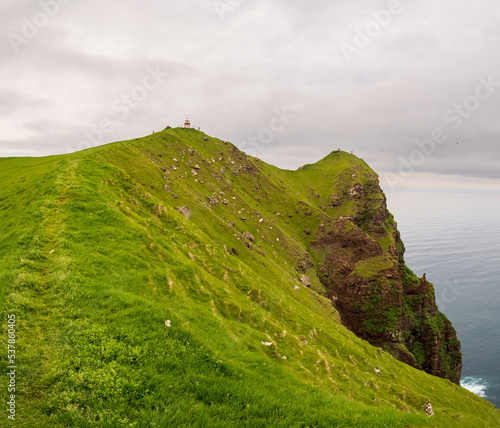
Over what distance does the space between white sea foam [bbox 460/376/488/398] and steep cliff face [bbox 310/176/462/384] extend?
30.0m

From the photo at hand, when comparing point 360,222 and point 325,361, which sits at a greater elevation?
point 360,222

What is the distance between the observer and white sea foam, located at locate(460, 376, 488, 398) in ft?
395

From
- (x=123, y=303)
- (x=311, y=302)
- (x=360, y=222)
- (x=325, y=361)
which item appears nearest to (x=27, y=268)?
(x=123, y=303)

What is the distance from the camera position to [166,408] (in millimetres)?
8109

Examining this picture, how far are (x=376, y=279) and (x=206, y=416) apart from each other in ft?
335

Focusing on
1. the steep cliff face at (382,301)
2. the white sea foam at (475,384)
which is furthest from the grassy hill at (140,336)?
the white sea foam at (475,384)

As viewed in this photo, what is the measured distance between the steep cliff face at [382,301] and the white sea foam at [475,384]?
30.0 meters

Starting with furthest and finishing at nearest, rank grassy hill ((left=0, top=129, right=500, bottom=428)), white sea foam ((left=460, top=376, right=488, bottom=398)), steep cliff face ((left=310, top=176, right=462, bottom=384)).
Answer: white sea foam ((left=460, top=376, right=488, bottom=398)) < steep cliff face ((left=310, top=176, right=462, bottom=384)) < grassy hill ((left=0, top=129, right=500, bottom=428))

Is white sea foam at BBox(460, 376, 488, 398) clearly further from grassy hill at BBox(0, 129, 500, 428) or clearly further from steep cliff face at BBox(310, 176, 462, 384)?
grassy hill at BBox(0, 129, 500, 428)

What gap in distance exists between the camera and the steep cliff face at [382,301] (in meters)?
91.2

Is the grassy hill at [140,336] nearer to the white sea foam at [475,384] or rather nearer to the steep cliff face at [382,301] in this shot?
the steep cliff face at [382,301]

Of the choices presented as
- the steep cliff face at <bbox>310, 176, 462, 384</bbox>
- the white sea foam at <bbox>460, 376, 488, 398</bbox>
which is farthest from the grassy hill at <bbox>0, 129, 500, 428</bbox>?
the white sea foam at <bbox>460, 376, 488, 398</bbox>

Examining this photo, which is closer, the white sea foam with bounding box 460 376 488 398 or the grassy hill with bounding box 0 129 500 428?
the grassy hill with bounding box 0 129 500 428

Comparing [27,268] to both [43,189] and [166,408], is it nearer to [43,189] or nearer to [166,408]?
[166,408]
